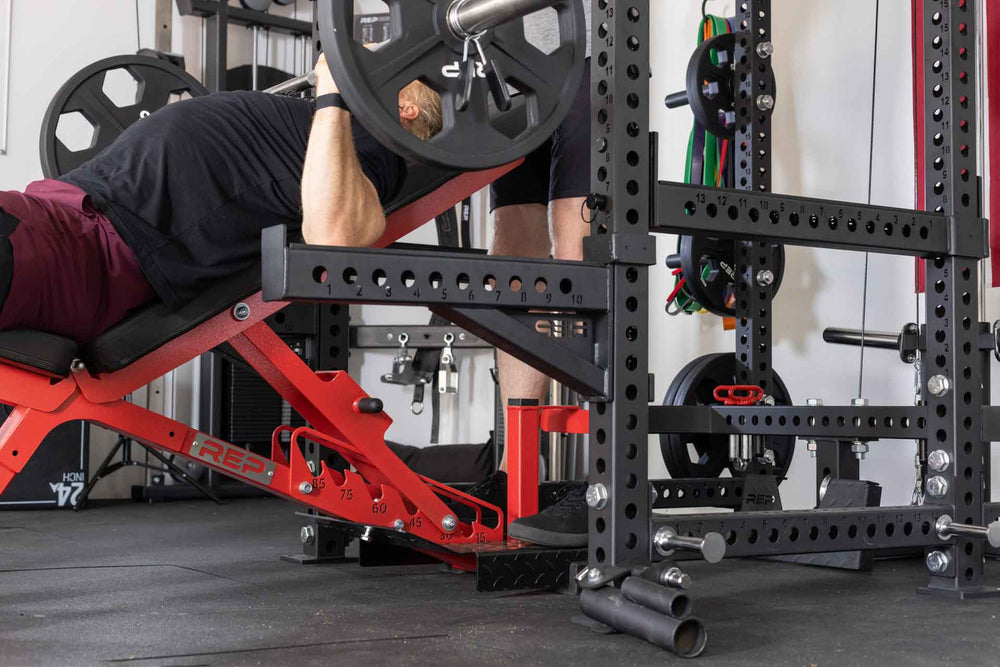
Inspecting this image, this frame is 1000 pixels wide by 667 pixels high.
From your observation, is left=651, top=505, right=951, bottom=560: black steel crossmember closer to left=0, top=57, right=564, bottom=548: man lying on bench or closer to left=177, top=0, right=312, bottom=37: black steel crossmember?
left=0, top=57, right=564, bottom=548: man lying on bench

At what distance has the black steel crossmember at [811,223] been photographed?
5.32 ft

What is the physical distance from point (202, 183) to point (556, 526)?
0.91m

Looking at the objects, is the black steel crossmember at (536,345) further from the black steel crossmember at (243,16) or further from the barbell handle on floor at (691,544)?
the black steel crossmember at (243,16)

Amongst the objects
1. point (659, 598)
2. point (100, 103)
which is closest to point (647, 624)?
point (659, 598)

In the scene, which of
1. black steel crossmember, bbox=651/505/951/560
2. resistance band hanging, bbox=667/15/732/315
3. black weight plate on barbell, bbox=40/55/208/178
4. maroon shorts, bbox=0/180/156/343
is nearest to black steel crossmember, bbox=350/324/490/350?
resistance band hanging, bbox=667/15/732/315

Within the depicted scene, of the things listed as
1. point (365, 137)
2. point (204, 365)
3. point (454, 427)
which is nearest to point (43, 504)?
point (204, 365)

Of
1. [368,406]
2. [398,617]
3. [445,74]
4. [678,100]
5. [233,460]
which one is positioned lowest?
[398,617]

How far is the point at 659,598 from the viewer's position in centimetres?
138

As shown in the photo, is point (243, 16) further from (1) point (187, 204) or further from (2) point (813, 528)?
(2) point (813, 528)

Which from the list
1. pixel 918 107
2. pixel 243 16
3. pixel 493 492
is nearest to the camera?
pixel 493 492

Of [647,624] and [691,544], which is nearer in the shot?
[647,624]

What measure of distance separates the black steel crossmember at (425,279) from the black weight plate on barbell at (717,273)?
1094 mm

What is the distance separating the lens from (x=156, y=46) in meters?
4.43

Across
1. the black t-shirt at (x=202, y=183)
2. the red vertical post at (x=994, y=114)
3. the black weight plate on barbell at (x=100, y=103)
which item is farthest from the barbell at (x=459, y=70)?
the red vertical post at (x=994, y=114)
